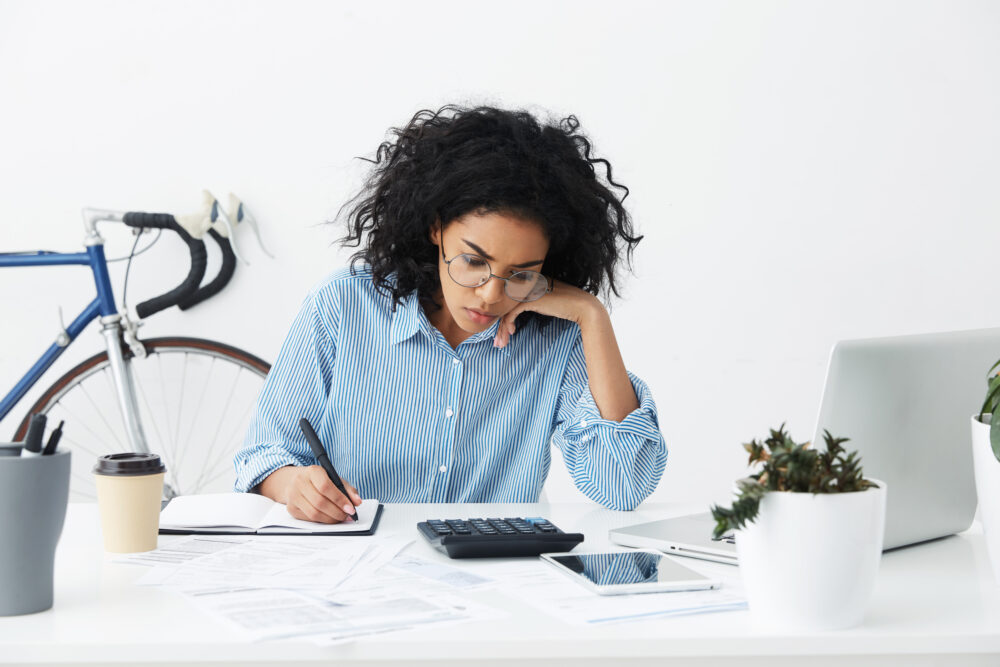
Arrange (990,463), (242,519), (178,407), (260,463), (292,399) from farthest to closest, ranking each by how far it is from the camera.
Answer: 1. (178,407)
2. (292,399)
3. (260,463)
4. (242,519)
5. (990,463)

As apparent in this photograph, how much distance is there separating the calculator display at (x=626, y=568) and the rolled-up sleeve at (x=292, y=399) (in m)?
0.51

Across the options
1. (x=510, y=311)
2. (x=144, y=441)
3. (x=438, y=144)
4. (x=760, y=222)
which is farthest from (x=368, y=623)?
(x=760, y=222)

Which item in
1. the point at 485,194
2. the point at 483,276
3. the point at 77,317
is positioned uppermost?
the point at 485,194

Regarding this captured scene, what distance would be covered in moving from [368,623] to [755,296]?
204 centimetres

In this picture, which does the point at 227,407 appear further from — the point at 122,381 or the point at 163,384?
the point at 122,381

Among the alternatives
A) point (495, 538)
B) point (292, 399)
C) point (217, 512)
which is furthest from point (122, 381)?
point (495, 538)

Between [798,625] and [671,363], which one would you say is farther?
[671,363]

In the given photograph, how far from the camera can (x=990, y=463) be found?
852 mm

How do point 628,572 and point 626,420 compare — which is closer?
point 628,572

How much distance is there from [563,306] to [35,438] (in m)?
0.84

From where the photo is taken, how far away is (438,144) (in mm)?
1438

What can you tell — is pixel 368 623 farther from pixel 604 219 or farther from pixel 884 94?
pixel 884 94

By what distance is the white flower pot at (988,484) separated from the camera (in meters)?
0.85

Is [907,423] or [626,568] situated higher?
[907,423]
